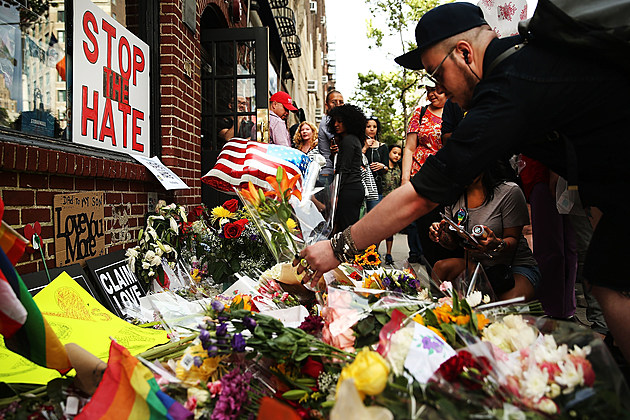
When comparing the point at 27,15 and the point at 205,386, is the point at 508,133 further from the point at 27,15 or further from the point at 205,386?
the point at 27,15

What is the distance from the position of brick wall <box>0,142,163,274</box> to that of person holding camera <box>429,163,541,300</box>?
2.16 m

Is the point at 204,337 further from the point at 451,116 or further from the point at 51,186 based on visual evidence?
the point at 451,116

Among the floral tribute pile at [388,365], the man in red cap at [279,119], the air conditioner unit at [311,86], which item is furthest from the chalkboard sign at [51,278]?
the air conditioner unit at [311,86]

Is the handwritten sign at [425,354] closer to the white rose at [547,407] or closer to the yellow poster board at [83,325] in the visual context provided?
the white rose at [547,407]

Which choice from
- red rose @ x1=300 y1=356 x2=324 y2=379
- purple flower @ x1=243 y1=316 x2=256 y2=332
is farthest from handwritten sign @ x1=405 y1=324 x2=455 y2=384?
purple flower @ x1=243 y1=316 x2=256 y2=332

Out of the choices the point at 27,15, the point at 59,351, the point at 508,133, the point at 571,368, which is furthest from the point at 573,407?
the point at 27,15

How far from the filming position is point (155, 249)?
330 cm

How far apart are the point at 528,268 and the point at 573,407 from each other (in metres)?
2.06

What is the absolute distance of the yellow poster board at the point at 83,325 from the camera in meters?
2.10

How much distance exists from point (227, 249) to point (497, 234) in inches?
71.2

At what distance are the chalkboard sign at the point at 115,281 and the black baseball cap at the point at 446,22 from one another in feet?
7.66

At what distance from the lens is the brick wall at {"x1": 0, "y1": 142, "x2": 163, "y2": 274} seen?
2.34 meters

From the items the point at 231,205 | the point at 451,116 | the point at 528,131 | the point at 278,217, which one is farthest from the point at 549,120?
the point at 231,205

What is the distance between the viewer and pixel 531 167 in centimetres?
335
